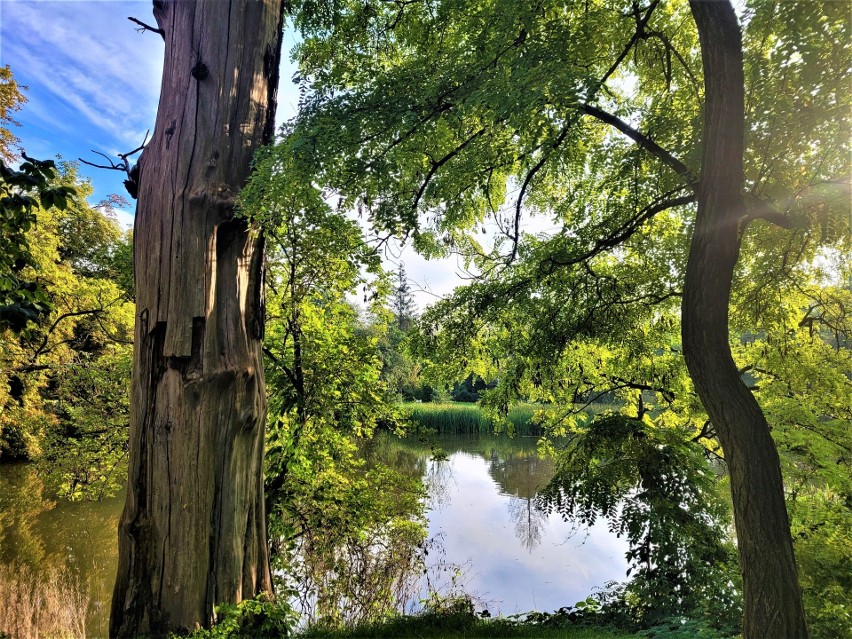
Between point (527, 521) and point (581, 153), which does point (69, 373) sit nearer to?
point (581, 153)

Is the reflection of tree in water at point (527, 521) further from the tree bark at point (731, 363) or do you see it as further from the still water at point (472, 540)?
the tree bark at point (731, 363)

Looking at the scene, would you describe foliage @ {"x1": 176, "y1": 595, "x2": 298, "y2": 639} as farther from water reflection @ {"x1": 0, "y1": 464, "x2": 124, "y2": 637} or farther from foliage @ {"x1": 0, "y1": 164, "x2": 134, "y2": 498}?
water reflection @ {"x1": 0, "y1": 464, "x2": 124, "y2": 637}

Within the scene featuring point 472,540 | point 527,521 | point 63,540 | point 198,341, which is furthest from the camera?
point 527,521

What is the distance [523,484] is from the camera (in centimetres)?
1245

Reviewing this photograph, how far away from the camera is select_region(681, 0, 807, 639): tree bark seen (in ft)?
7.30

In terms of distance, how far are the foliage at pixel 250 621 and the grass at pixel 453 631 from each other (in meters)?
0.82

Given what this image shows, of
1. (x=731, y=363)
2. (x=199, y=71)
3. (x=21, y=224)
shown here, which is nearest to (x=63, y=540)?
(x=21, y=224)

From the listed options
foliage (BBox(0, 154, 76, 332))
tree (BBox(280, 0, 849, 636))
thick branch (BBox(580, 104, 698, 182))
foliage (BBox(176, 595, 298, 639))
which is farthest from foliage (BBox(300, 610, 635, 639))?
thick branch (BBox(580, 104, 698, 182))

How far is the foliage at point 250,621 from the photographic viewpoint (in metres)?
2.44

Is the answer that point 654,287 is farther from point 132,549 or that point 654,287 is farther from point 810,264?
point 132,549

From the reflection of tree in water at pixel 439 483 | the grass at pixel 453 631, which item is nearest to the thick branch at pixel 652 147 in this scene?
the grass at pixel 453 631

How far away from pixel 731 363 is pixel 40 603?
895 centimetres

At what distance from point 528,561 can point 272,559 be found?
208 inches

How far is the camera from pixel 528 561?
807 cm
